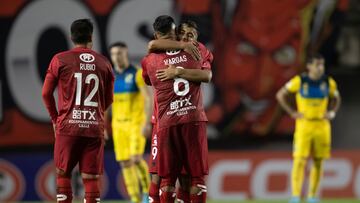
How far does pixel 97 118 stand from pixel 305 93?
5.10 metres

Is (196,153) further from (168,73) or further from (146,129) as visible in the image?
(146,129)

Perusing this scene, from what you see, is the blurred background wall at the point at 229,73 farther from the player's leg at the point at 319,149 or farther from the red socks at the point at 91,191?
the red socks at the point at 91,191

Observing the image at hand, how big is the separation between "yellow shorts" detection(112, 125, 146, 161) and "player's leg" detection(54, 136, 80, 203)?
3.57 metres

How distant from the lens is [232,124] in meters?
15.4

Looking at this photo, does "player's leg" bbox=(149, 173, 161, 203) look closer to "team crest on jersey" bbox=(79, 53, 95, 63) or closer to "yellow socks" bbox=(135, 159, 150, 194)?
"team crest on jersey" bbox=(79, 53, 95, 63)

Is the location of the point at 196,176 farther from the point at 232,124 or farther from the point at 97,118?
the point at 232,124

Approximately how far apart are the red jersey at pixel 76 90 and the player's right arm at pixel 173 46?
0.54 meters

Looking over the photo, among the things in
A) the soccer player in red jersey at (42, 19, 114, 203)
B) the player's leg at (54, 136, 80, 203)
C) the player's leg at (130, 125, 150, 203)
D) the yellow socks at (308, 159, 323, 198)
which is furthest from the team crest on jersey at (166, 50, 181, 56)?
the yellow socks at (308, 159, 323, 198)

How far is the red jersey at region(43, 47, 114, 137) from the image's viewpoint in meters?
8.59

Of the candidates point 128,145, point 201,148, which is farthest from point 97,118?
point 128,145

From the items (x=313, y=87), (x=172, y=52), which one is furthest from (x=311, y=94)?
(x=172, y=52)

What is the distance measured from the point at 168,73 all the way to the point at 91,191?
133 cm

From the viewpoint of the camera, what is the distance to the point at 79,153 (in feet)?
28.8

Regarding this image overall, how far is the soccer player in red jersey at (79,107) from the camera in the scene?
338 inches
